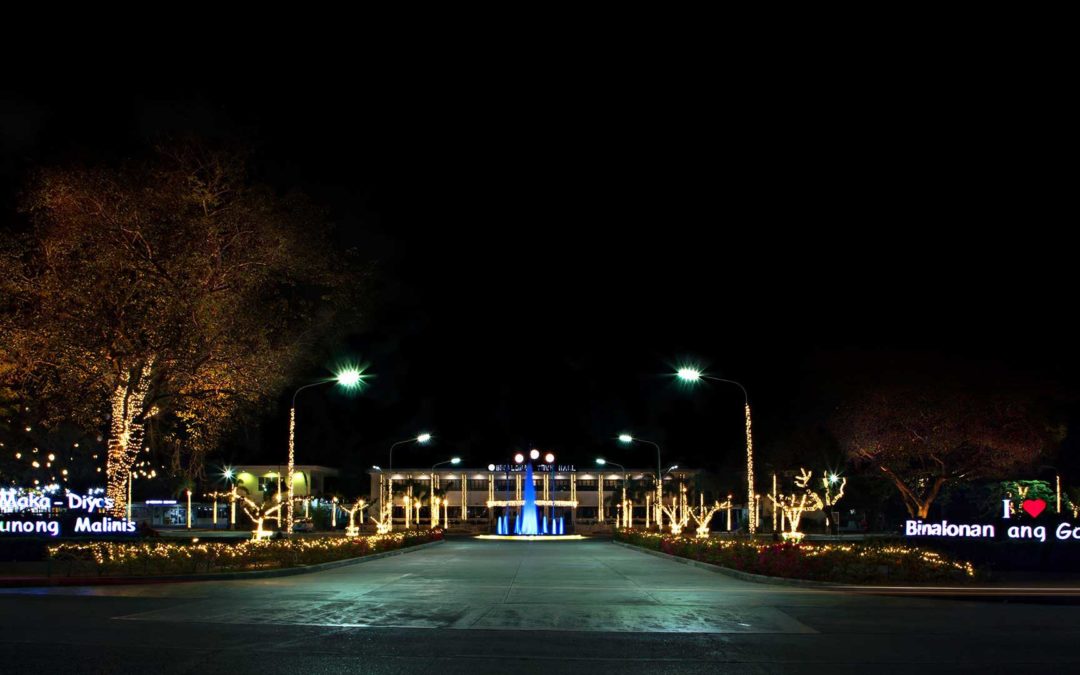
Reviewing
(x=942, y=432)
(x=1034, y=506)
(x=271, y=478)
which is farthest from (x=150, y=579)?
(x=271, y=478)

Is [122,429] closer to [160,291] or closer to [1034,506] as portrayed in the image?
[160,291]

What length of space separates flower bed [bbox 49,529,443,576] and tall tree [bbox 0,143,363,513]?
17.9 ft

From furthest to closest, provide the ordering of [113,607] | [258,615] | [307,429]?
[307,429]
[113,607]
[258,615]

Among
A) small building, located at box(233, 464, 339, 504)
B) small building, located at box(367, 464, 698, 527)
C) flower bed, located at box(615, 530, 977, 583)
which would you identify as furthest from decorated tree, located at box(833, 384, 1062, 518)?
small building, located at box(233, 464, 339, 504)

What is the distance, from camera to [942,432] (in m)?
46.5

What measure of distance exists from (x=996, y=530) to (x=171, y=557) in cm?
2492

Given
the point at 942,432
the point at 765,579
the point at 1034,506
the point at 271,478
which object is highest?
the point at 942,432

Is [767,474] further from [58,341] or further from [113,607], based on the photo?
[113,607]

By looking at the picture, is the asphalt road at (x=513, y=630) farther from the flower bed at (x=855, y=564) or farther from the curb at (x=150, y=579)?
the flower bed at (x=855, y=564)

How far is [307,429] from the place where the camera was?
11831 cm

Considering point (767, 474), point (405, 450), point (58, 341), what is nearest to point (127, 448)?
point (58, 341)

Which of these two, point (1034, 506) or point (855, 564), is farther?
point (1034, 506)

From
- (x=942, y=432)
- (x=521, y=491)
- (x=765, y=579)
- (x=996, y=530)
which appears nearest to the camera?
(x=765, y=579)

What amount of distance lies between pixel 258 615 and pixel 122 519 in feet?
67.2
